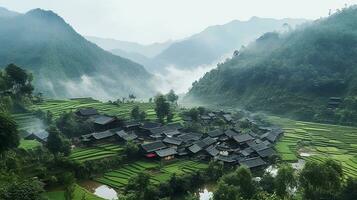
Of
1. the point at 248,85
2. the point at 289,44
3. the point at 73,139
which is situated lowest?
the point at 73,139

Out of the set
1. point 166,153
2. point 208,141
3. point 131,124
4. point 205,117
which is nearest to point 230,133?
point 208,141

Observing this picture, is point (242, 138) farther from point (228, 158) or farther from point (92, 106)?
point (92, 106)

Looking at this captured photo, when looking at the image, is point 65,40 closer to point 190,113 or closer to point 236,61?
point 236,61

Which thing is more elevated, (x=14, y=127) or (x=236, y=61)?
(x=236, y=61)

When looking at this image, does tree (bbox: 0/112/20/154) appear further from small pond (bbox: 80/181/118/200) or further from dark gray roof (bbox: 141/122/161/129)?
dark gray roof (bbox: 141/122/161/129)

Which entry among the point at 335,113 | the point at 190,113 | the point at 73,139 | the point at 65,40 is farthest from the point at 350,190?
the point at 65,40

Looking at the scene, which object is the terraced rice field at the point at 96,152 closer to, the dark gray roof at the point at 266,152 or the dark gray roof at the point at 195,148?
the dark gray roof at the point at 195,148

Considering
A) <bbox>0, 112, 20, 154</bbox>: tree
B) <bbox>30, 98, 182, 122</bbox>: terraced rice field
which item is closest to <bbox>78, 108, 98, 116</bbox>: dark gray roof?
<bbox>30, 98, 182, 122</bbox>: terraced rice field
